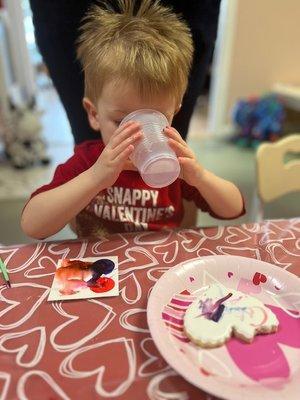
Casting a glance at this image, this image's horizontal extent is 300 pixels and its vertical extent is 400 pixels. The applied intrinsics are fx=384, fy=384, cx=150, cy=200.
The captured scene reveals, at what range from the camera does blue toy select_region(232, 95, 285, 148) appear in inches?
115

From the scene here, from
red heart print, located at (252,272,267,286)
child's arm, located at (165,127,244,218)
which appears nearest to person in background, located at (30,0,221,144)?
child's arm, located at (165,127,244,218)

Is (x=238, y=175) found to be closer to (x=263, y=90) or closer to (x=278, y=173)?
(x=263, y=90)

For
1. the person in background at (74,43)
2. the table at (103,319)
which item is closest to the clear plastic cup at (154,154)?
the table at (103,319)

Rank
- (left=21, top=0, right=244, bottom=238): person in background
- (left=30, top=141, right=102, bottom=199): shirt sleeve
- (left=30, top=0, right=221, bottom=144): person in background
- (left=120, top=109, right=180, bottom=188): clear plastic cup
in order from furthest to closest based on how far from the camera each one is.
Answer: (left=30, top=0, right=221, bottom=144): person in background → (left=30, top=141, right=102, bottom=199): shirt sleeve → (left=21, top=0, right=244, bottom=238): person in background → (left=120, top=109, right=180, bottom=188): clear plastic cup

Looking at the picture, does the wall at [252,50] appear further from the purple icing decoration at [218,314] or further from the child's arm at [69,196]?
the purple icing decoration at [218,314]

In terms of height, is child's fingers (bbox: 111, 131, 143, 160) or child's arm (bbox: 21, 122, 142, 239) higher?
child's fingers (bbox: 111, 131, 143, 160)

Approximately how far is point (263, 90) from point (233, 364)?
9.84ft

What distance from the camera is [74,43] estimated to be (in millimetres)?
1079

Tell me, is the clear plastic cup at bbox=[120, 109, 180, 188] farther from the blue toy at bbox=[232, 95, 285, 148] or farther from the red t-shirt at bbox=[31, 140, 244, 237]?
the blue toy at bbox=[232, 95, 285, 148]

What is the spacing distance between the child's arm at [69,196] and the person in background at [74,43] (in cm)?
44

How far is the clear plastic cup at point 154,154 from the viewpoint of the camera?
602 millimetres

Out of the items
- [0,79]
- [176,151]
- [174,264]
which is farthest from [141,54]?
[0,79]

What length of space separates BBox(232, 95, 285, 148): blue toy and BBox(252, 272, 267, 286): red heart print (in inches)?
98.4

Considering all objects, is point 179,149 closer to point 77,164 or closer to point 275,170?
point 77,164
